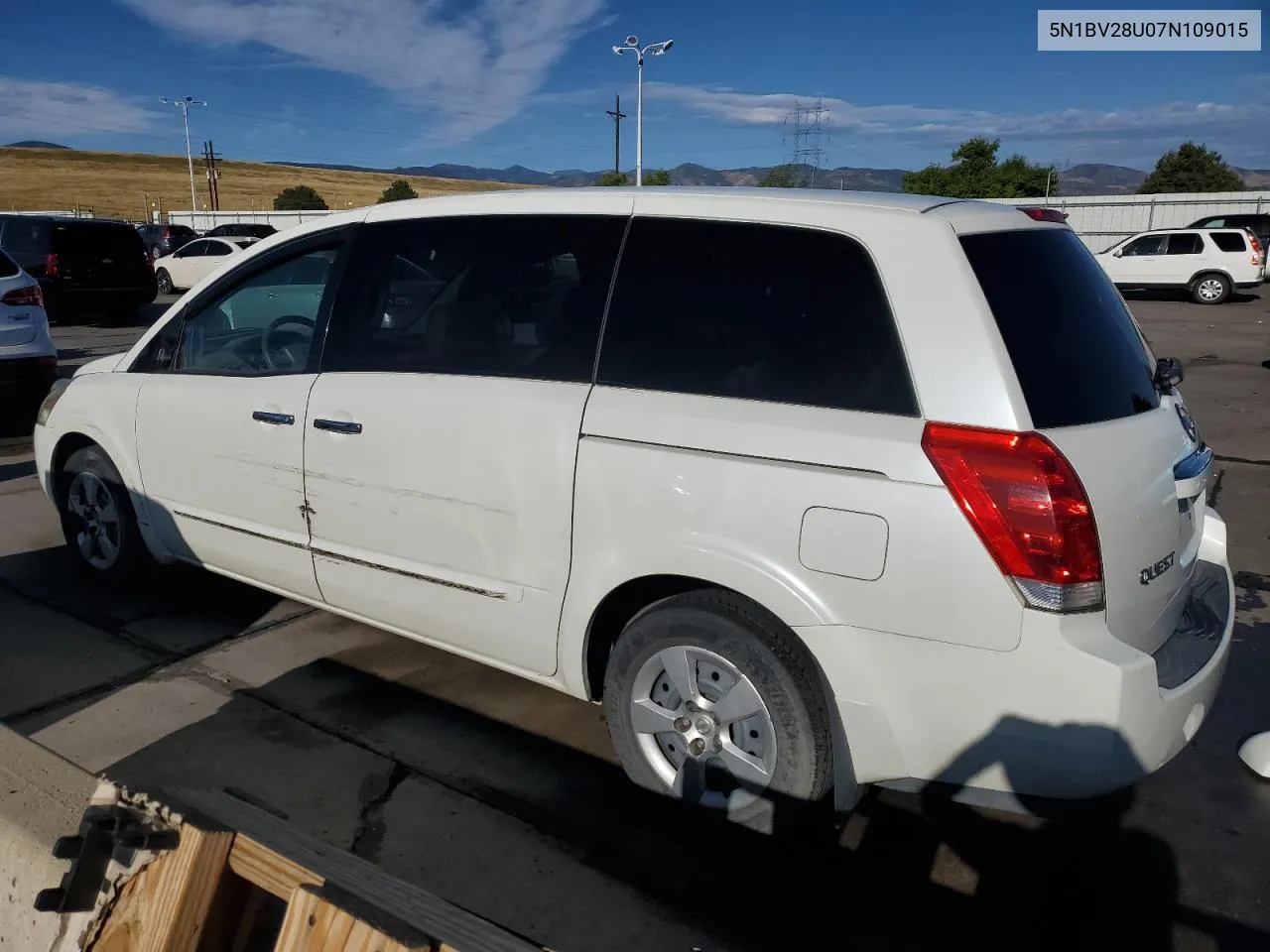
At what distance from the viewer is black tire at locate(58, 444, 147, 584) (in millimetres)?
4617

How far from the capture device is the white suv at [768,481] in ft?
7.80

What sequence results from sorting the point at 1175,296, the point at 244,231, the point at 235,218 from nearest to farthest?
the point at 1175,296 → the point at 244,231 → the point at 235,218

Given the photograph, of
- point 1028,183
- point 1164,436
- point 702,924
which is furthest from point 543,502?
point 1028,183

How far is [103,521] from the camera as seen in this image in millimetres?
4770

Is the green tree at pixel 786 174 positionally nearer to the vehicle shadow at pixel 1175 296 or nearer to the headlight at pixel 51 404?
the vehicle shadow at pixel 1175 296

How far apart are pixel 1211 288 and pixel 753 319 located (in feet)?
78.5

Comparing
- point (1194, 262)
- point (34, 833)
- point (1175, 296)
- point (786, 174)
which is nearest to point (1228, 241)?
point (1194, 262)

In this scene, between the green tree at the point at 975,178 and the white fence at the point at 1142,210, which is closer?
the white fence at the point at 1142,210

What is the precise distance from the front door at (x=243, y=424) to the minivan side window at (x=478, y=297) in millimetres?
221

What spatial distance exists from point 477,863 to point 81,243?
1703 centimetres

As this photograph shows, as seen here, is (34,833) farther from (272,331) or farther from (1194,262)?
(1194,262)

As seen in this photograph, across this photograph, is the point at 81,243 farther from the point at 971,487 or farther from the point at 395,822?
the point at 971,487

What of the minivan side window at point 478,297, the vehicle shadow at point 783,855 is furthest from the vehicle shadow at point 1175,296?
the minivan side window at point 478,297

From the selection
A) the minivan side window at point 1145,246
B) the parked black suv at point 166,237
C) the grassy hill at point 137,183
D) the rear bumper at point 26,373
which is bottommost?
the rear bumper at point 26,373
